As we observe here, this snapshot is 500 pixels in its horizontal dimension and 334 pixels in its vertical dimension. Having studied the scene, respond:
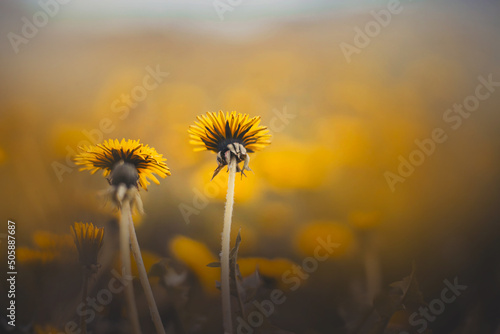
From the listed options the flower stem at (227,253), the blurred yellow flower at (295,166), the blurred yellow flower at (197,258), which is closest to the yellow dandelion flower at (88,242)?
the blurred yellow flower at (197,258)

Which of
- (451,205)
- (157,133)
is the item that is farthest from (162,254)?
(451,205)

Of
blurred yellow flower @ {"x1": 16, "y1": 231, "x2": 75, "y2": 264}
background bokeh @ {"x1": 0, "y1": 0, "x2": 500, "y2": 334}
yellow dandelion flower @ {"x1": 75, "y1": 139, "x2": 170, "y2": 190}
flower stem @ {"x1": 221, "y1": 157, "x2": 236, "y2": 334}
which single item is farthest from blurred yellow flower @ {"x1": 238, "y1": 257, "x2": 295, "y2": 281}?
blurred yellow flower @ {"x1": 16, "y1": 231, "x2": 75, "y2": 264}

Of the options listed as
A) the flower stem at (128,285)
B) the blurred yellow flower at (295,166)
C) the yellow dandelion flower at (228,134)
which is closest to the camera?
the yellow dandelion flower at (228,134)

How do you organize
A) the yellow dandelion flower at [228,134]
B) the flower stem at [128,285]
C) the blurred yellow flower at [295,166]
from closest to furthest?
1. the yellow dandelion flower at [228,134]
2. the flower stem at [128,285]
3. the blurred yellow flower at [295,166]

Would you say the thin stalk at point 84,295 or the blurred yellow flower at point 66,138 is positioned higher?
the blurred yellow flower at point 66,138

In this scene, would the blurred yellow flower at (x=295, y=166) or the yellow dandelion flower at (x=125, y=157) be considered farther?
the blurred yellow flower at (x=295, y=166)

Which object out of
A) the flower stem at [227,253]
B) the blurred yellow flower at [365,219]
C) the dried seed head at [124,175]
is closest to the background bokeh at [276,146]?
the blurred yellow flower at [365,219]

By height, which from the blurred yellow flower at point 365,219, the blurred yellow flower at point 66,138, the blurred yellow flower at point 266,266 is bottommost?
the blurred yellow flower at point 365,219

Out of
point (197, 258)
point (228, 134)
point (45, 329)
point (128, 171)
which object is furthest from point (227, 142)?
point (45, 329)

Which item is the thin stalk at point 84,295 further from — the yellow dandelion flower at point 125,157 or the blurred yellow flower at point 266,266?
the blurred yellow flower at point 266,266
